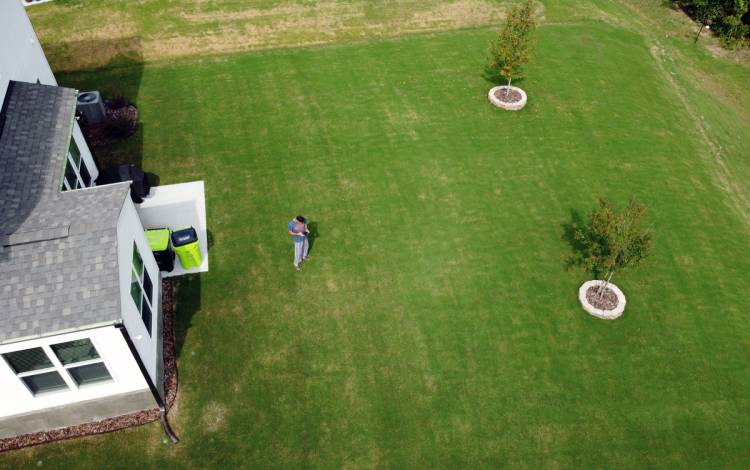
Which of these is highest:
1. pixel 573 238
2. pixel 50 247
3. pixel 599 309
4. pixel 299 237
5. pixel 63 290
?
pixel 50 247

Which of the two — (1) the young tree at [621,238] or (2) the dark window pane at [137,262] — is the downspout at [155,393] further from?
(1) the young tree at [621,238]

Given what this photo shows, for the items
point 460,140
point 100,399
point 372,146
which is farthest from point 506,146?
point 100,399

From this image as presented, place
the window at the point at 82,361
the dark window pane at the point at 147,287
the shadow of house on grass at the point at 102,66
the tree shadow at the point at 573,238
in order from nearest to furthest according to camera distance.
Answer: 1. the window at the point at 82,361
2. the dark window pane at the point at 147,287
3. the tree shadow at the point at 573,238
4. the shadow of house on grass at the point at 102,66

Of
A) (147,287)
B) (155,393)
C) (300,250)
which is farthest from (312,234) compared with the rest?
(155,393)

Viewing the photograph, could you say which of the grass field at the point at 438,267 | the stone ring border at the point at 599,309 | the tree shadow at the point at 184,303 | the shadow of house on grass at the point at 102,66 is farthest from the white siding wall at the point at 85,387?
the stone ring border at the point at 599,309

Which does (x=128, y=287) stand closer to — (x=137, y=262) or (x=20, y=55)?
(x=137, y=262)

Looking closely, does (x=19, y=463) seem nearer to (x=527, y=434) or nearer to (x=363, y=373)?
(x=363, y=373)

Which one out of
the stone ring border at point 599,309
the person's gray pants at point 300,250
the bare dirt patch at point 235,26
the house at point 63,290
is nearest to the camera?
the house at point 63,290
